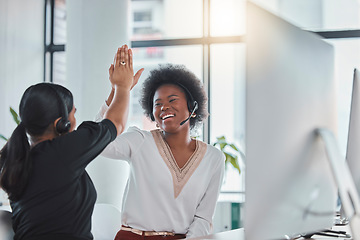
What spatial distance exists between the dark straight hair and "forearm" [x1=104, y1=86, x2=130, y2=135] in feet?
0.62

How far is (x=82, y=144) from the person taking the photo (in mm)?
1399

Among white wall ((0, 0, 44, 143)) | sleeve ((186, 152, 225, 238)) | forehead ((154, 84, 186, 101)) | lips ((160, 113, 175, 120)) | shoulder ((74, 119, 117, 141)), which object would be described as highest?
white wall ((0, 0, 44, 143))

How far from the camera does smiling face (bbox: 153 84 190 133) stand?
7.10 feet

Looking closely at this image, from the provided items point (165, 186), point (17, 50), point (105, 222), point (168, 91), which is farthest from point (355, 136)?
point (17, 50)

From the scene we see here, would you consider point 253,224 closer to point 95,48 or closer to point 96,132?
point 96,132

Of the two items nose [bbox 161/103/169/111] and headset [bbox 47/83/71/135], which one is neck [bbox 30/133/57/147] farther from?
nose [bbox 161/103/169/111]

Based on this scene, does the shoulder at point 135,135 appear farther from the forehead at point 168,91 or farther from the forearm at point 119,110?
the forearm at point 119,110

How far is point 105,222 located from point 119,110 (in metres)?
1.25

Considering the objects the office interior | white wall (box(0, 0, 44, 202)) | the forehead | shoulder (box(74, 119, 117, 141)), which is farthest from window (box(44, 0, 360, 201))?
shoulder (box(74, 119, 117, 141))

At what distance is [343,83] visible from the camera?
4.66 metres

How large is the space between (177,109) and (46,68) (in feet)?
11.6

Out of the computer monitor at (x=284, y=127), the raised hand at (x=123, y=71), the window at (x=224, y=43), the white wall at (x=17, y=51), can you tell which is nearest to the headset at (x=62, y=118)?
the raised hand at (x=123, y=71)

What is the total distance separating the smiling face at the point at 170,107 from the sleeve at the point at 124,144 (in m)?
0.12

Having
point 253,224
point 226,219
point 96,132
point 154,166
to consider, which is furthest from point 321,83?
point 226,219
